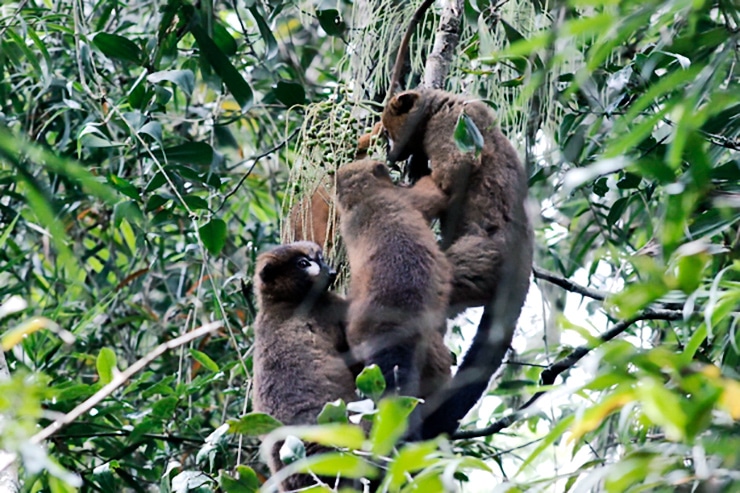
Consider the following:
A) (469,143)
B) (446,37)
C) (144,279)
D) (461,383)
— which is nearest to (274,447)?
(461,383)

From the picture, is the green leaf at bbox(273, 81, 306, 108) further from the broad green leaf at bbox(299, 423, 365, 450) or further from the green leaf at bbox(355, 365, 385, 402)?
the broad green leaf at bbox(299, 423, 365, 450)

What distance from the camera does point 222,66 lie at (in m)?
3.91

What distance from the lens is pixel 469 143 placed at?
3.46 m

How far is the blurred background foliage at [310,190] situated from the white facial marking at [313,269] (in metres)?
0.28

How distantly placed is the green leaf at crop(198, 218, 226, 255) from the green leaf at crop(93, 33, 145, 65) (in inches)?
33.5

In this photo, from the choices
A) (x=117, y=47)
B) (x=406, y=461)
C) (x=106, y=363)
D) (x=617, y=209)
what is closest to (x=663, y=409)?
(x=406, y=461)

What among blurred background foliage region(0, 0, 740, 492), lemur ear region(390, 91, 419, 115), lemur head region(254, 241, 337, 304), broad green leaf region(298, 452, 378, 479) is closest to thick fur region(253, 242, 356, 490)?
lemur head region(254, 241, 337, 304)

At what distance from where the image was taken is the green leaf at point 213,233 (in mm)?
4035

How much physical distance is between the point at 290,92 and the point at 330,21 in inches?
15.6

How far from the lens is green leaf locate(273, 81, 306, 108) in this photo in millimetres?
4363

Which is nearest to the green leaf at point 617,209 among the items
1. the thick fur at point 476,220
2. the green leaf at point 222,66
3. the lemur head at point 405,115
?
the thick fur at point 476,220

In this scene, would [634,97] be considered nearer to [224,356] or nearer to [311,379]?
[311,379]

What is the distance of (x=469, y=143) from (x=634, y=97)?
964mm

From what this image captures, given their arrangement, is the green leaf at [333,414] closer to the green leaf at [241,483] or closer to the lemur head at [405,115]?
the green leaf at [241,483]
